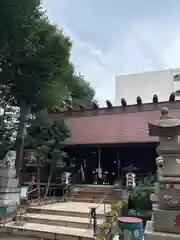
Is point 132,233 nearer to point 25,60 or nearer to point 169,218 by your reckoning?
point 169,218

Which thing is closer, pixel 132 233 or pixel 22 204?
pixel 132 233

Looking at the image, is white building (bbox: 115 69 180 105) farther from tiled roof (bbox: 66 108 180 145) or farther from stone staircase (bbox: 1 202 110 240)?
stone staircase (bbox: 1 202 110 240)

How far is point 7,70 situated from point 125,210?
8266 millimetres

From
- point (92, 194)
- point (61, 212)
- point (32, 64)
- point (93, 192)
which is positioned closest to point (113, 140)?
point (93, 192)

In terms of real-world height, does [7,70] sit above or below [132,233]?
above

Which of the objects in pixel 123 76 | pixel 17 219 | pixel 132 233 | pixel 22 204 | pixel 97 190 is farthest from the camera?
pixel 123 76

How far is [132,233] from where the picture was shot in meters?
5.73

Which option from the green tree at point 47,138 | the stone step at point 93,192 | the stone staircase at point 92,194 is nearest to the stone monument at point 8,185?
the green tree at point 47,138

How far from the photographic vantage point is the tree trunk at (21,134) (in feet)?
41.0

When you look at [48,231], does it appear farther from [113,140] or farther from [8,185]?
[113,140]

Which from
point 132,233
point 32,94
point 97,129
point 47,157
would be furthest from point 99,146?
point 132,233

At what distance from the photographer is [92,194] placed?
12.8m

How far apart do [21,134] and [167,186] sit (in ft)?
29.8

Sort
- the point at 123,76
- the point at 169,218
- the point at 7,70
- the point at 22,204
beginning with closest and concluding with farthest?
1. the point at 169,218
2. the point at 22,204
3. the point at 7,70
4. the point at 123,76
